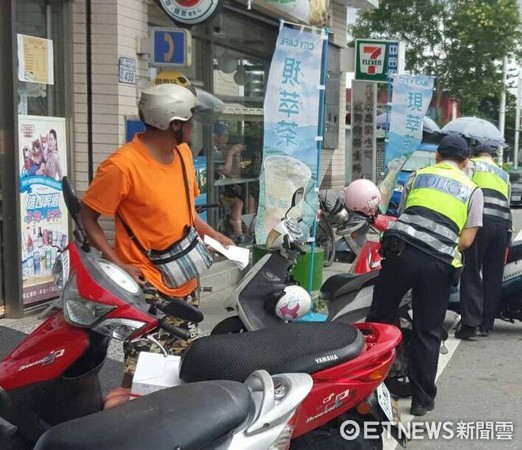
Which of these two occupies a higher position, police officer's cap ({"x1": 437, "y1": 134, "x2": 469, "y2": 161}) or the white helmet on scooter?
police officer's cap ({"x1": 437, "y1": 134, "x2": 469, "y2": 161})

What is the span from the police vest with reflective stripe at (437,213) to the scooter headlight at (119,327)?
2330 millimetres

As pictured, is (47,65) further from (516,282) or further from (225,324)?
(516,282)

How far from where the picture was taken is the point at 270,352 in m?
3.11

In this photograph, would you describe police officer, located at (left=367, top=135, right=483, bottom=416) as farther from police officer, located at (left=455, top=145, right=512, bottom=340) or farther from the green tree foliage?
the green tree foliage

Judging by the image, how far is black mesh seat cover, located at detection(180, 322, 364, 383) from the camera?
2992mm

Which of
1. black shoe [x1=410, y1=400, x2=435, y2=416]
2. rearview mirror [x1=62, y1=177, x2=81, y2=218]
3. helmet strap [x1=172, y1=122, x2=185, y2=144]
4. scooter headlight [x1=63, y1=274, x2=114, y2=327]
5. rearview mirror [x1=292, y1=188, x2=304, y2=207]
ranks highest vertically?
helmet strap [x1=172, y1=122, x2=185, y2=144]

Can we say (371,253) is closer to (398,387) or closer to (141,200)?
(398,387)

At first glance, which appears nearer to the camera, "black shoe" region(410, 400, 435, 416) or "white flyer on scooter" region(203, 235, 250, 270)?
"white flyer on scooter" region(203, 235, 250, 270)

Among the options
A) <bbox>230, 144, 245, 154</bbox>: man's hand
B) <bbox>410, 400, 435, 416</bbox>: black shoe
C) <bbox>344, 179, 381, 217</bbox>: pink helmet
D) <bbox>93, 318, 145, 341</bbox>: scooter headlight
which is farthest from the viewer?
<bbox>230, 144, 245, 154</bbox>: man's hand

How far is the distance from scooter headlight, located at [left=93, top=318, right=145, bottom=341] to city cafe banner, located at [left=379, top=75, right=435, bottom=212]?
29.4 feet

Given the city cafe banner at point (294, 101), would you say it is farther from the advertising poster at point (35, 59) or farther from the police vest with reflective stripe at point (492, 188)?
the advertising poster at point (35, 59)

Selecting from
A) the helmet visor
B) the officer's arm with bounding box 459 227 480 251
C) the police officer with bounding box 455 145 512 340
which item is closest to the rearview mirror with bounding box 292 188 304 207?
the officer's arm with bounding box 459 227 480 251

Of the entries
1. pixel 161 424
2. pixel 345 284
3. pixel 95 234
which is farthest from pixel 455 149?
pixel 161 424

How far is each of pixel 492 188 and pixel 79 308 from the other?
→ 16.7 ft
